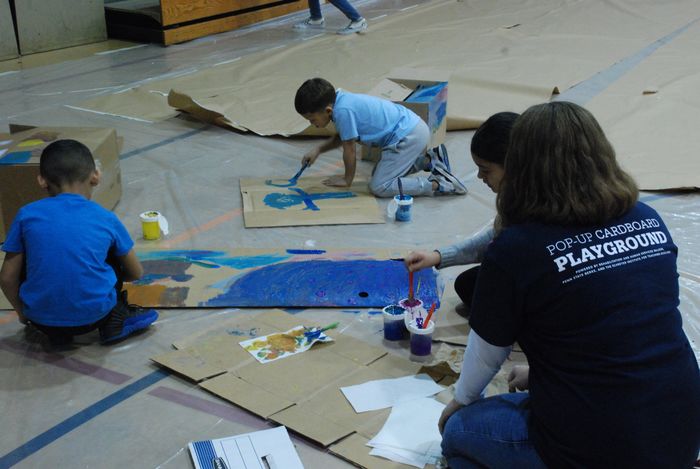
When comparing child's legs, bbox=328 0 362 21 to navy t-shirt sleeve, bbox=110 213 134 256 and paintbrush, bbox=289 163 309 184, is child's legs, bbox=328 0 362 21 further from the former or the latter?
navy t-shirt sleeve, bbox=110 213 134 256

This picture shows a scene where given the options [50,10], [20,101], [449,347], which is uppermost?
[50,10]

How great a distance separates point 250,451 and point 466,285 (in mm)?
1033

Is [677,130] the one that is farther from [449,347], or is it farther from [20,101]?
[20,101]

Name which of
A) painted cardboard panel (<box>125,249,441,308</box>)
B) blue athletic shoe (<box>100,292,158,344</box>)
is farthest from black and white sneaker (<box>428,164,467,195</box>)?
blue athletic shoe (<box>100,292,158,344</box>)

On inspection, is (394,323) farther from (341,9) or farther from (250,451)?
(341,9)

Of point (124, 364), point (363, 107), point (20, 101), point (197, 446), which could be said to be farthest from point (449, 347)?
point (20, 101)

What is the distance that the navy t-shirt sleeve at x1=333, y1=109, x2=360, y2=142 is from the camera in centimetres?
374

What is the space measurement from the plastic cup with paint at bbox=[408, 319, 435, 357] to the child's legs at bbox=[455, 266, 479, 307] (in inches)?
10.5

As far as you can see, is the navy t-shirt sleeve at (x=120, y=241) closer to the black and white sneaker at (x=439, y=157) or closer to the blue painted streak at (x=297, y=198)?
the blue painted streak at (x=297, y=198)

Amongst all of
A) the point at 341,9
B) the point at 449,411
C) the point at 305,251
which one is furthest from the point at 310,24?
the point at 449,411

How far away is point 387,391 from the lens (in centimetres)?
228

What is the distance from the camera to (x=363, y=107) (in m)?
3.81

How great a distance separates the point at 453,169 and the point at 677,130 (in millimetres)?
1465

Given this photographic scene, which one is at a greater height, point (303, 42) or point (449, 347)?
point (303, 42)
